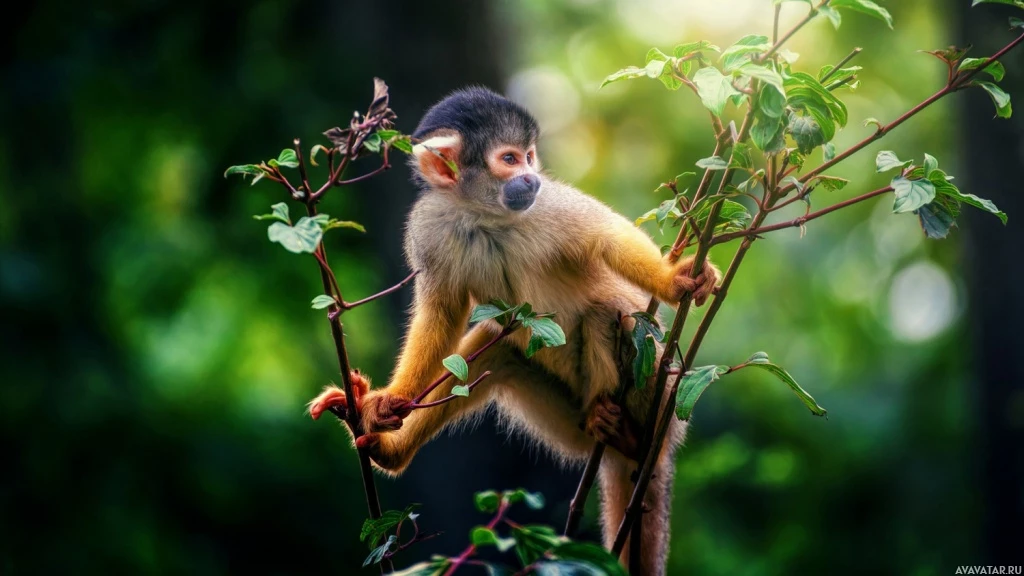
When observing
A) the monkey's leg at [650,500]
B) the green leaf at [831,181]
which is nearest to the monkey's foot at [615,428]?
the monkey's leg at [650,500]

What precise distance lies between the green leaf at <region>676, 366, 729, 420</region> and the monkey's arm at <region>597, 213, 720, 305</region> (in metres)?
0.35

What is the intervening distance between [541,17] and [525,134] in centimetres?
852

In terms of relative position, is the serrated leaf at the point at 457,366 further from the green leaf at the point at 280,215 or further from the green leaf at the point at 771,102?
the green leaf at the point at 771,102

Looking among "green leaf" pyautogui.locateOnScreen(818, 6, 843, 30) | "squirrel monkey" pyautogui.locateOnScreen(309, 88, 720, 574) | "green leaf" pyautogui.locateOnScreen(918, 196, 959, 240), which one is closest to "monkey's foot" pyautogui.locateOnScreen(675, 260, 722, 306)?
"squirrel monkey" pyautogui.locateOnScreen(309, 88, 720, 574)

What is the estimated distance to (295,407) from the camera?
882 centimetres

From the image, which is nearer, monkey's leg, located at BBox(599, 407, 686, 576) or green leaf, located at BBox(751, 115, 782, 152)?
green leaf, located at BBox(751, 115, 782, 152)

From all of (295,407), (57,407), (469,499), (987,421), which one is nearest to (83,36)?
(57,407)

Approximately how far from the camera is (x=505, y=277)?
11.2ft

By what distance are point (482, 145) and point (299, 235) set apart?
1.91 meters

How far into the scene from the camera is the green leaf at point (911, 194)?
6.14 feet

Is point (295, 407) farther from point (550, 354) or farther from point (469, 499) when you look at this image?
point (550, 354)

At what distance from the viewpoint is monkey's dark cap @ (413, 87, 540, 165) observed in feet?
11.3

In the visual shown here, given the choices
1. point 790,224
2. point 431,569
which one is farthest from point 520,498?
point 790,224

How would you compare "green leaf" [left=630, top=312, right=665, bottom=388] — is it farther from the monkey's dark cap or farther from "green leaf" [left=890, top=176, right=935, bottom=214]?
the monkey's dark cap
